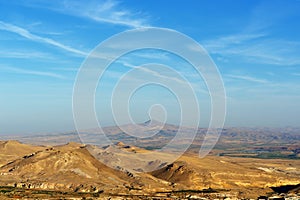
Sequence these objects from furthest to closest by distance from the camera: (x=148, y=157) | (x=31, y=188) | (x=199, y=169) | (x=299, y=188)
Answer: (x=148, y=157) < (x=199, y=169) < (x=299, y=188) < (x=31, y=188)

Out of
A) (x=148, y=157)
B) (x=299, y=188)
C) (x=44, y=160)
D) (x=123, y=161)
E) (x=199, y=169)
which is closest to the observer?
(x=299, y=188)

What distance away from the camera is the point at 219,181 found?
338 ft

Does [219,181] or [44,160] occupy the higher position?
[44,160]

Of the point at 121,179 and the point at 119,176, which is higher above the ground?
the point at 119,176

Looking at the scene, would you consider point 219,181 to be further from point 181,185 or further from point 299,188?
point 299,188

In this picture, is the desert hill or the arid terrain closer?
the arid terrain

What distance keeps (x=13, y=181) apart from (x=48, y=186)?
32.6ft

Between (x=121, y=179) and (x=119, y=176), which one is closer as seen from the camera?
(x=121, y=179)

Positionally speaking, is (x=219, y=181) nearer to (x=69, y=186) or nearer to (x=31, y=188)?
(x=69, y=186)

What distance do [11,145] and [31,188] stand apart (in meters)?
53.7

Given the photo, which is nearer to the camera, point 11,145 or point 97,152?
point 97,152

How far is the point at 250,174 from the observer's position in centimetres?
11156

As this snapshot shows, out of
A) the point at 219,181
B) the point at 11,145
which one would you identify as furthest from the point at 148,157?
the point at 11,145

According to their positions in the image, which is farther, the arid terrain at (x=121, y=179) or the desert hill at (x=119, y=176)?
the desert hill at (x=119, y=176)
